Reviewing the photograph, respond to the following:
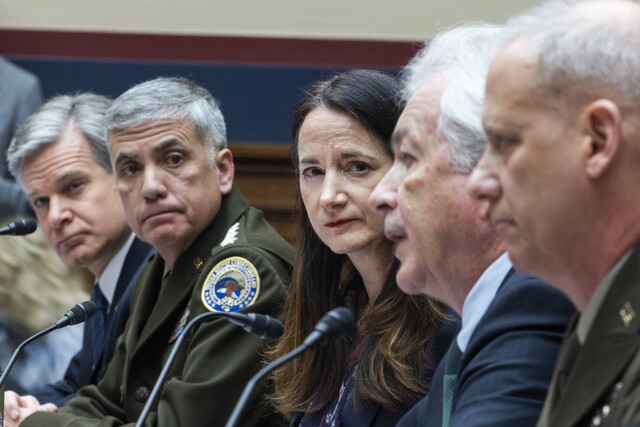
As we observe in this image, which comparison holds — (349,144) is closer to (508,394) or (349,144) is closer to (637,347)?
(508,394)

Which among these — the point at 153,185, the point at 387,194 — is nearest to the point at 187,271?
the point at 153,185

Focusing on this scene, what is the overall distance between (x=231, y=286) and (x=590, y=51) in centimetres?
167

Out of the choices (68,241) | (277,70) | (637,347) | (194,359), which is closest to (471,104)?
(637,347)

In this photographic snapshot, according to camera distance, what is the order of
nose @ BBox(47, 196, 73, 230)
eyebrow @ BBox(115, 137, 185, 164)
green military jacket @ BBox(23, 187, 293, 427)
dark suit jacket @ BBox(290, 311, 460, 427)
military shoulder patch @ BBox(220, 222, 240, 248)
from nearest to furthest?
dark suit jacket @ BBox(290, 311, 460, 427), green military jacket @ BBox(23, 187, 293, 427), military shoulder patch @ BBox(220, 222, 240, 248), eyebrow @ BBox(115, 137, 185, 164), nose @ BBox(47, 196, 73, 230)

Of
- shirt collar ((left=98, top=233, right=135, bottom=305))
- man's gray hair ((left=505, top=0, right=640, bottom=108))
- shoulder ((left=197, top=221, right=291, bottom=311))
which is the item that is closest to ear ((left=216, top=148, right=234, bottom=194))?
shoulder ((left=197, top=221, right=291, bottom=311))

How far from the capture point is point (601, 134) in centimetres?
144

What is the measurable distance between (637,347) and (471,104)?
2.29 feet

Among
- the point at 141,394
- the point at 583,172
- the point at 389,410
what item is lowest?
the point at 141,394

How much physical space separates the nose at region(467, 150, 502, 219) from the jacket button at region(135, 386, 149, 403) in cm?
177

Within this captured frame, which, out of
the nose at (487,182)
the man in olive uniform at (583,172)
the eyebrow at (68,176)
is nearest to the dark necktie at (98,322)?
the eyebrow at (68,176)

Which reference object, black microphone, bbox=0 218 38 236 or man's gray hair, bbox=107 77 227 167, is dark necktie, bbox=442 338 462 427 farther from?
man's gray hair, bbox=107 77 227 167

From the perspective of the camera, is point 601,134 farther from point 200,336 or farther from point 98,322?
point 98,322

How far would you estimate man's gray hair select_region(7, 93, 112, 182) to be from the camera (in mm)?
3967

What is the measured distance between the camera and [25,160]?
13.1ft
